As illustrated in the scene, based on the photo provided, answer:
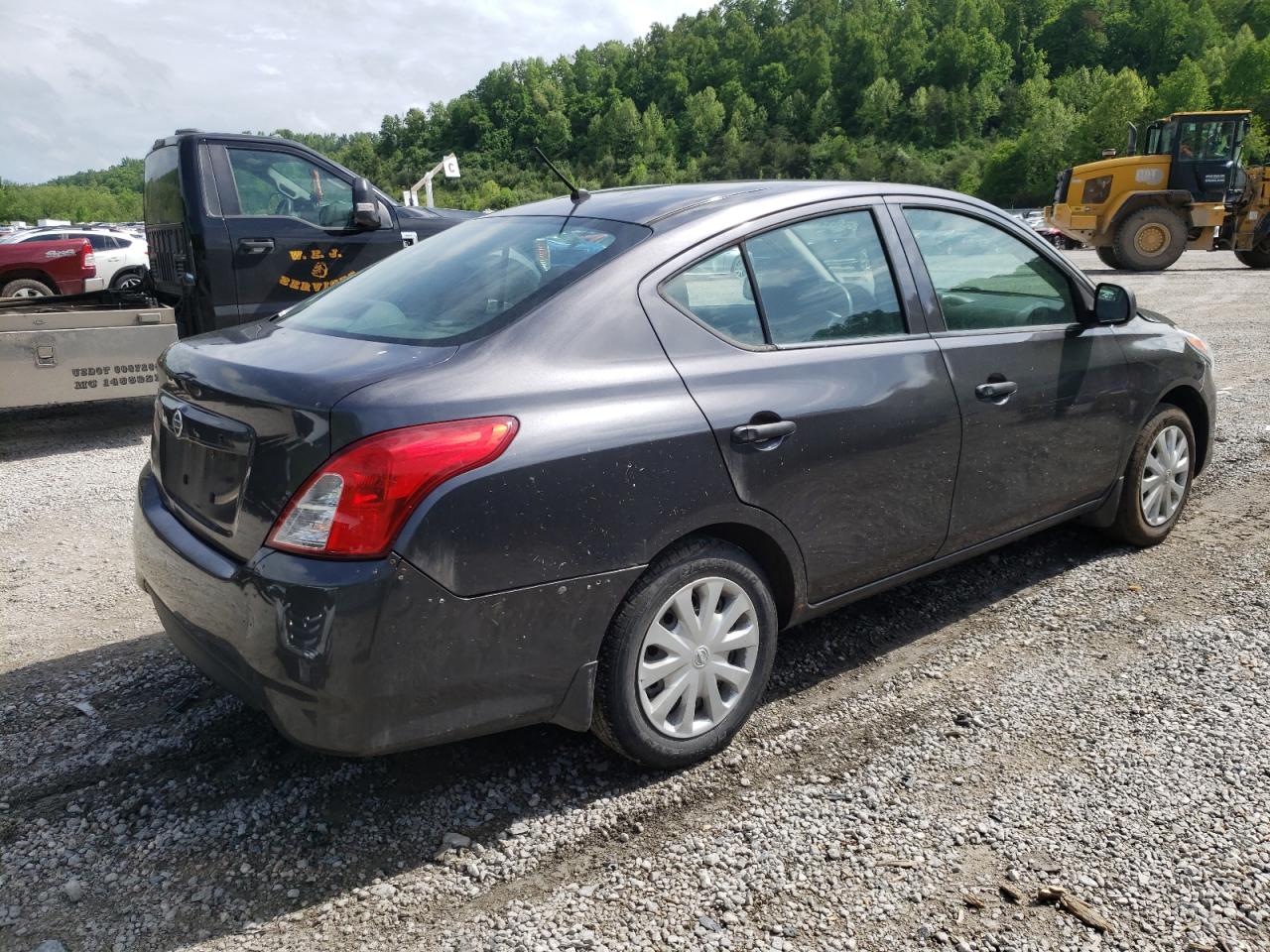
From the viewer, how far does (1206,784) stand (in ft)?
8.84

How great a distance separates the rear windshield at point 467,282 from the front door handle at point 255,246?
4.31 meters

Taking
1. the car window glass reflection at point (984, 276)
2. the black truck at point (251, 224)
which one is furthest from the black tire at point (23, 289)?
the car window glass reflection at point (984, 276)

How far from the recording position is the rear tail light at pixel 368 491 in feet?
7.16

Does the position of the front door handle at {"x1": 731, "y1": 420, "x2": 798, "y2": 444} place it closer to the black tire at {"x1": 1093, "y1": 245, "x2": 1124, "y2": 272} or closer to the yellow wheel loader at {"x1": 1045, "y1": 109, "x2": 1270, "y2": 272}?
the yellow wheel loader at {"x1": 1045, "y1": 109, "x2": 1270, "y2": 272}

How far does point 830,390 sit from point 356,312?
4.77 ft

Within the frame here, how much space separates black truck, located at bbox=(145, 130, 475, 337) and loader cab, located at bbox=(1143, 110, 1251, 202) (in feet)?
61.6

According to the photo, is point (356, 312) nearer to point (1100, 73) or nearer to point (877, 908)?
point (877, 908)

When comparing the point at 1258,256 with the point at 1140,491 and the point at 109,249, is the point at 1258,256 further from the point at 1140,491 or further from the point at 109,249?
the point at 109,249

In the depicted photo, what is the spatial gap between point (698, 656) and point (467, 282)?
1288mm

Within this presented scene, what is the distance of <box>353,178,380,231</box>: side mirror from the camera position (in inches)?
294

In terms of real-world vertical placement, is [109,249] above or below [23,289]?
above

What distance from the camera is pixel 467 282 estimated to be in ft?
9.62

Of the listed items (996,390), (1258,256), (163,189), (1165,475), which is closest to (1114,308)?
(996,390)

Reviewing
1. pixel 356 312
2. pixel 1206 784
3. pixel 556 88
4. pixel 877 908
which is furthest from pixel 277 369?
pixel 556 88
